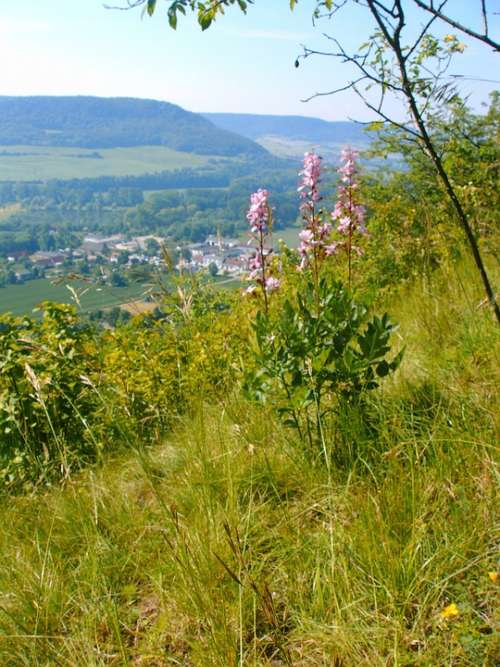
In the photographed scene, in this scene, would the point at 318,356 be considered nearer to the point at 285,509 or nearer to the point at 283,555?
the point at 285,509

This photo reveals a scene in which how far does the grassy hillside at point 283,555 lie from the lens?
1.54 meters

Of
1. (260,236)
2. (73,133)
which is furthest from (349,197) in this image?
(73,133)

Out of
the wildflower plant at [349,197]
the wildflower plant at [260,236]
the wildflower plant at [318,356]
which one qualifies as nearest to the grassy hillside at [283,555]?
the wildflower plant at [318,356]

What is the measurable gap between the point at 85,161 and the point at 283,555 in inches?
6531

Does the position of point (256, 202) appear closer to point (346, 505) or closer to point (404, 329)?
point (404, 329)

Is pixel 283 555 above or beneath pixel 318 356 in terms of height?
beneath

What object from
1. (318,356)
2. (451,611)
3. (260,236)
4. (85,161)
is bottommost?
(451,611)

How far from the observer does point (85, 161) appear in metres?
153

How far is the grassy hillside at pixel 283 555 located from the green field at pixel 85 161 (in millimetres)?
137216

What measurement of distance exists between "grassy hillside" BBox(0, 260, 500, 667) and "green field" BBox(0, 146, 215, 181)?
137 metres

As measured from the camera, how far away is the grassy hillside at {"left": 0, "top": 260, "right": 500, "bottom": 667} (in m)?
1.54

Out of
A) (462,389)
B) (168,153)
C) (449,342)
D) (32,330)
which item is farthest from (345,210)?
(168,153)

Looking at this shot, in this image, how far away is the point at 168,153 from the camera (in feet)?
568

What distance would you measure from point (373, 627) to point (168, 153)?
184m
